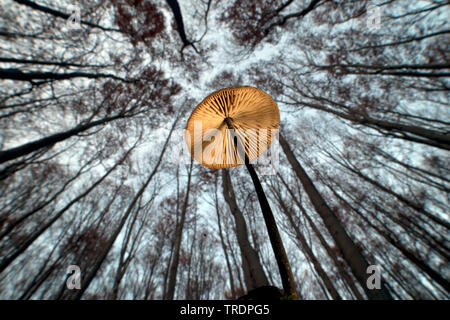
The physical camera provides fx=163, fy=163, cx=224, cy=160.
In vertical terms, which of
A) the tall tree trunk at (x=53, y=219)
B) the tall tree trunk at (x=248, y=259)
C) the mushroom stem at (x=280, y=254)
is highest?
the tall tree trunk at (x=53, y=219)

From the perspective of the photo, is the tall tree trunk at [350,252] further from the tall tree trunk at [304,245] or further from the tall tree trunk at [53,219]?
the tall tree trunk at [53,219]

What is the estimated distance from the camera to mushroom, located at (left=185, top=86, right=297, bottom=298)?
1934 mm

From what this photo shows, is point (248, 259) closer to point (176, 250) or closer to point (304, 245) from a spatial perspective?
point (176, 250)

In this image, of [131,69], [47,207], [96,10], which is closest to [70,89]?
[131,69]

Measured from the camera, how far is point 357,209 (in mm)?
8172

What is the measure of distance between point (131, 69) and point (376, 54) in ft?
32.7

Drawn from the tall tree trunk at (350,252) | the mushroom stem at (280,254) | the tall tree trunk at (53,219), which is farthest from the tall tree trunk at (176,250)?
the mushroom stem at (280,254)

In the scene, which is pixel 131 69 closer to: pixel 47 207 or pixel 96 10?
pixel 96 10

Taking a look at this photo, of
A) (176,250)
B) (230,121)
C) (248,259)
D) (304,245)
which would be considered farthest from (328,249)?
(230,121)

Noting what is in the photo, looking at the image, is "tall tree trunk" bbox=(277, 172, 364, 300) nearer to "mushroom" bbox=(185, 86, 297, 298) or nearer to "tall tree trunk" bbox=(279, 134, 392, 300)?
"tall tree trunk" bbox=(279, 134, 392, 300)

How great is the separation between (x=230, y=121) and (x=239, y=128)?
0.89 m

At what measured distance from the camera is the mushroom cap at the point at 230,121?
2463 mm

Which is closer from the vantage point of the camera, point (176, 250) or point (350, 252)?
point (350, 252)

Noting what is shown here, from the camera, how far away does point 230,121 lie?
2.85m
